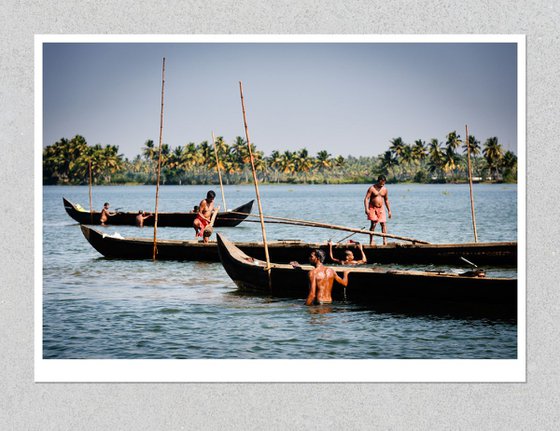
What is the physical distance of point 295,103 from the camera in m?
10.3

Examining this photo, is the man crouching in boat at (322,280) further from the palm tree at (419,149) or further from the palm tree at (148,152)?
the palm tree at (148,152)

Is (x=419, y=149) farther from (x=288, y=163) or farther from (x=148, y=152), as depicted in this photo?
(x=288, y=163)

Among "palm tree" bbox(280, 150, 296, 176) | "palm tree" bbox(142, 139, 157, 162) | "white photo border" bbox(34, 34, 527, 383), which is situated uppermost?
"palm tree" bbox(280, 150, 296, 176)

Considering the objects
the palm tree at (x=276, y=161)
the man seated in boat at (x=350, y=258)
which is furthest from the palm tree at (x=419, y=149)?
the palm tree at (x=276, y=161)

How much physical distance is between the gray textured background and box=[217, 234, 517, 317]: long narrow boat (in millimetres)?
1166

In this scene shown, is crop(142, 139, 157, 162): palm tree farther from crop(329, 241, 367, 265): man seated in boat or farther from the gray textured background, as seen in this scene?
the gray textured background

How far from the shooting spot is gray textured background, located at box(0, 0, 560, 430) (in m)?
5.84

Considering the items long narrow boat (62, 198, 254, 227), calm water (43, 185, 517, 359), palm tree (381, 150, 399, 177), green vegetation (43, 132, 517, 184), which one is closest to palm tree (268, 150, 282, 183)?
green vegetation (43, 132, 517, 184)

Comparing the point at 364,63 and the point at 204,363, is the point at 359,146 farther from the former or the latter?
the point at 204,363
